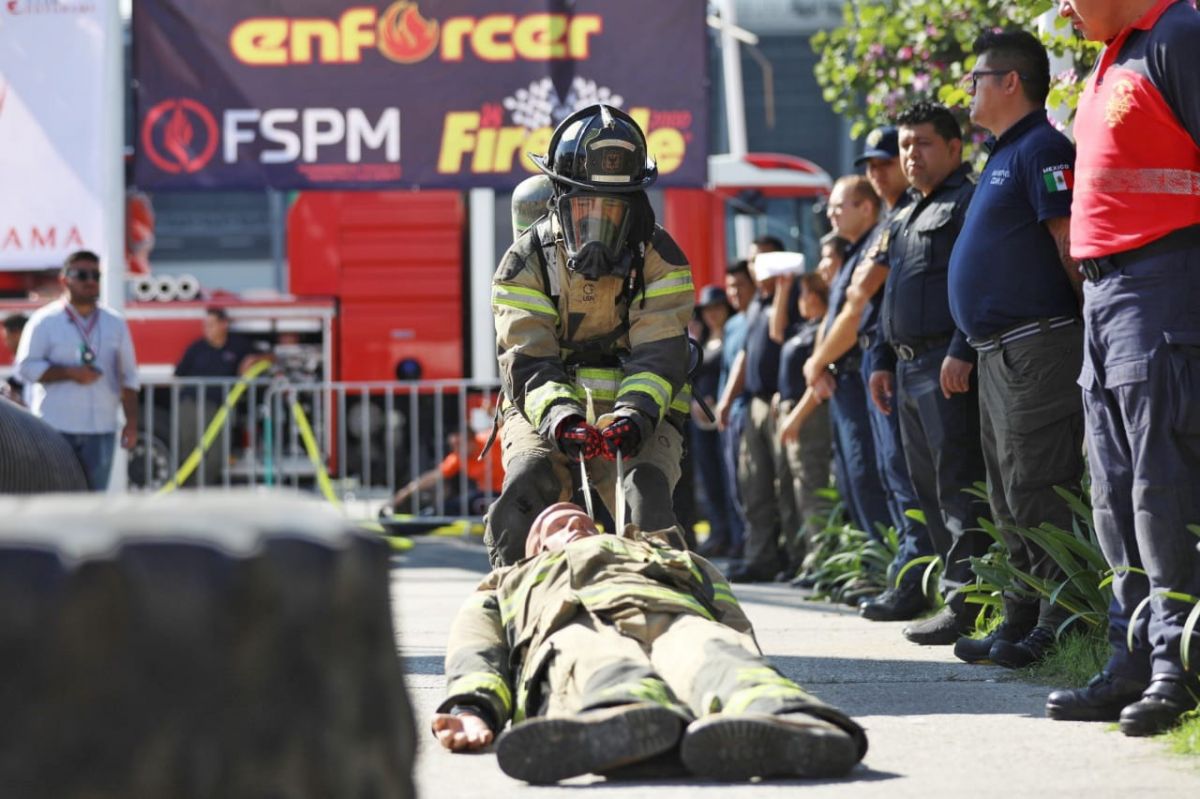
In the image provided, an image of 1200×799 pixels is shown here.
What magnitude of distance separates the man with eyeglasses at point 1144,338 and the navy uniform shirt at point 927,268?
1886 millimetres

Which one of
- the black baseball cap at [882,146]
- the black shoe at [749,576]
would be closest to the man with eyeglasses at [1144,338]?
the black baseball cap at [882,146]

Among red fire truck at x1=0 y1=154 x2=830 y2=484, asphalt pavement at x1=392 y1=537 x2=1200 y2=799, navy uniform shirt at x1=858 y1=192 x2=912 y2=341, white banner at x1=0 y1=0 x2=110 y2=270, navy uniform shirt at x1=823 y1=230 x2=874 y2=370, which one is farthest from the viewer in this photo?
red fire truck at x1=0 y1=154 x2=830 y2=484

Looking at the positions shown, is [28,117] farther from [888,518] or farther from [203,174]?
[888,518]

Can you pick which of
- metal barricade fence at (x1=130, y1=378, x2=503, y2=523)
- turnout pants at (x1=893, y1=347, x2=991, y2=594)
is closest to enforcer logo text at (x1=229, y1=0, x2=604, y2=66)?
metal barricade fence at (x1=130, y1=378, x2=503, y2=523)

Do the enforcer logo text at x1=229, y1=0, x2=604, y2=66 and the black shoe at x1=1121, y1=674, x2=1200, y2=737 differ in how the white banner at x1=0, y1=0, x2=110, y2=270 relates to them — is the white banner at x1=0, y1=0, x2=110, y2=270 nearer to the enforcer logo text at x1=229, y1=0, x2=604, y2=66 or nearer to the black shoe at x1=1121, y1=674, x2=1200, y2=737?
the enforcer logo text at x1=229, y1=0, x2=604, y2=66

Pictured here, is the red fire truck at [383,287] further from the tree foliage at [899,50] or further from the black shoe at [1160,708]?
the black shoe at [1160,708]

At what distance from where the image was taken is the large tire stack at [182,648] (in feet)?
5.29

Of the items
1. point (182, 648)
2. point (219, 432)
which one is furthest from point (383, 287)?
point (182, 648)

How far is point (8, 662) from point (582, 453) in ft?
12.5

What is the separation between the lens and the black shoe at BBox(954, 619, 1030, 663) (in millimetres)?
5879

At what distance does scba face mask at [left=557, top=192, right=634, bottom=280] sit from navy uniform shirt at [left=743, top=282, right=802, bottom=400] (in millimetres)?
4537

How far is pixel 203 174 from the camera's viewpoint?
11695mm

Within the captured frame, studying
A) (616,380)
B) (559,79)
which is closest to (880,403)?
(616,380)

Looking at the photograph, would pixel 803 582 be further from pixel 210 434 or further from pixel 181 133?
pixel 210 434
